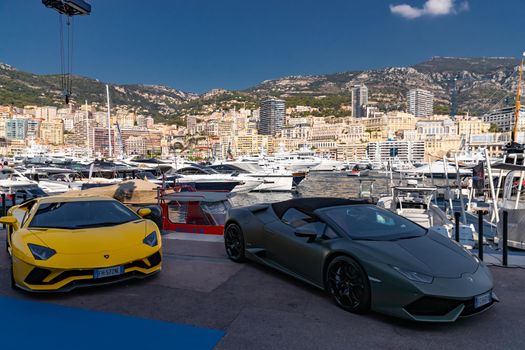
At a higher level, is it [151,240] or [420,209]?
[151,240]

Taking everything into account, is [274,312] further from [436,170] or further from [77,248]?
[436,170]

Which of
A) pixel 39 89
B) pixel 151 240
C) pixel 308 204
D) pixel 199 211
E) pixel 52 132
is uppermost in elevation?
pixel 39 89

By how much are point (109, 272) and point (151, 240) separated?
744 mm

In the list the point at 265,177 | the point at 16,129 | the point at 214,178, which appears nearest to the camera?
the point at 214,178

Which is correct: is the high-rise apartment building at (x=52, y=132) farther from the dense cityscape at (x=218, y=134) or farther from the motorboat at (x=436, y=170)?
the motorboat at (x=436, y=170)

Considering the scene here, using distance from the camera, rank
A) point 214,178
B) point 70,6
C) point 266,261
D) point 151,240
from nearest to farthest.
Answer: point 151,240
point 266,261
point 70,6
point 214,178

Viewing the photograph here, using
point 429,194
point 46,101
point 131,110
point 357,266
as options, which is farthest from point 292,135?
point 357,266

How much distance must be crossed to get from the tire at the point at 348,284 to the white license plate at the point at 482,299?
990 mm

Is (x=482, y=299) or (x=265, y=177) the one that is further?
(x=265, y=177)

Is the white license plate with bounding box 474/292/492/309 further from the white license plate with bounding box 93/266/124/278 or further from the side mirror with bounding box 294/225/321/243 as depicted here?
the white license plate with bounding box 93/266/124/278

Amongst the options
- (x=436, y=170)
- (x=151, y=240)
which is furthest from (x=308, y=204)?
(x=436, y=170)

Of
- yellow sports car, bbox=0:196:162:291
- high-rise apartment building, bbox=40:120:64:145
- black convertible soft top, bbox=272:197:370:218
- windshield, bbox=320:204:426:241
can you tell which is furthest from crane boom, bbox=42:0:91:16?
high-rise apartment building, bbox=40:120:64:145

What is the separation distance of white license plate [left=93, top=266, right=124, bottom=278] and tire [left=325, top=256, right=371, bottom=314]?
2.49 meters

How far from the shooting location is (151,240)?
17.5ft
